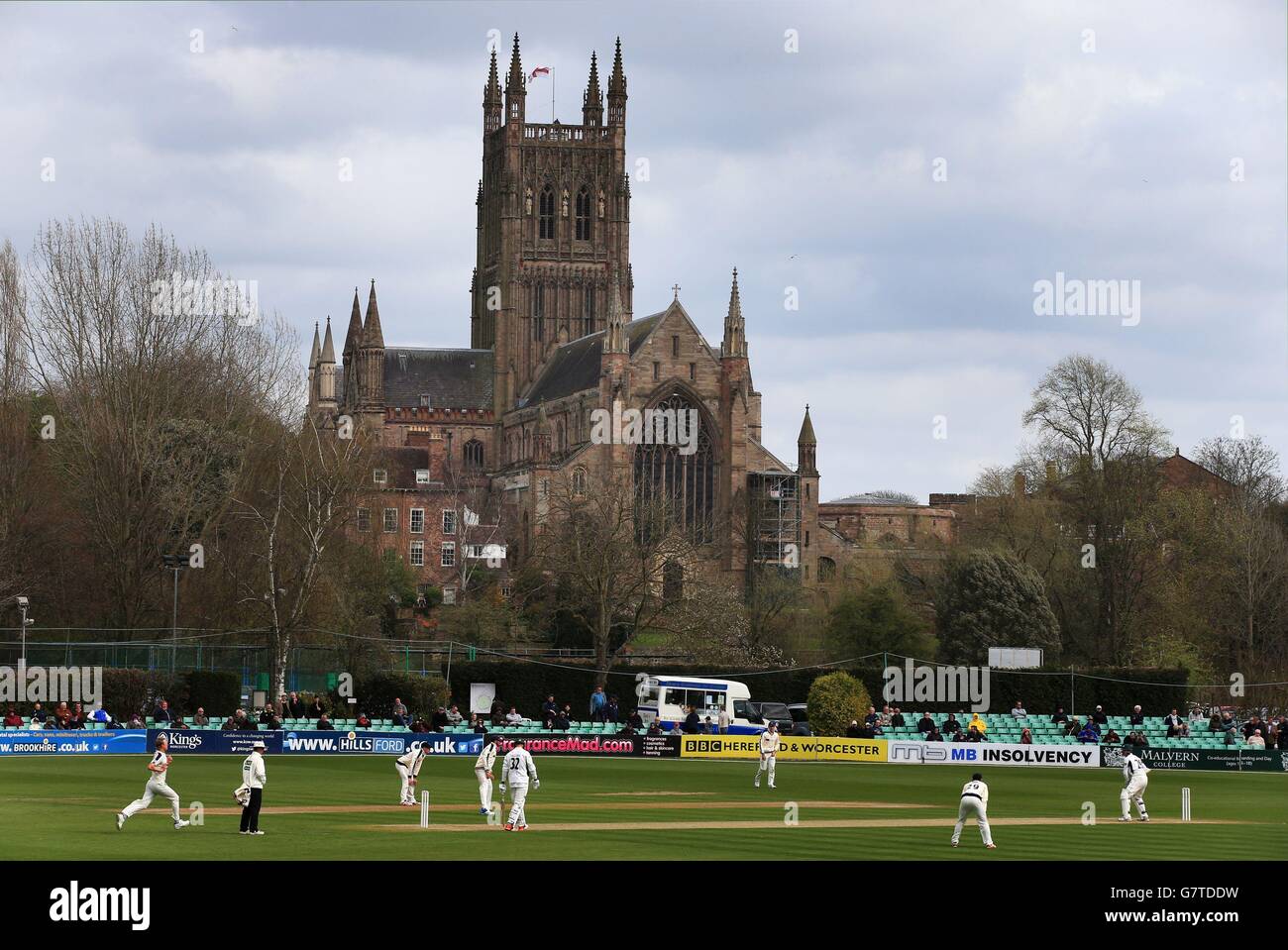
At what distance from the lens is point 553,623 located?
97875mm

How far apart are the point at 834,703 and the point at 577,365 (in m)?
79.1

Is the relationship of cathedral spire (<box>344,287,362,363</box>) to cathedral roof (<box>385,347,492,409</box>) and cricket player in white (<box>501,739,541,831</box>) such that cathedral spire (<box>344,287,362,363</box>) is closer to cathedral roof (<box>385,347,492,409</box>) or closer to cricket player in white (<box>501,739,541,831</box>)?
cathedral roof (<box>385,347,492,409</box>)

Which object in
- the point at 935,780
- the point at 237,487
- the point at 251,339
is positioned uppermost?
the point at 251,339

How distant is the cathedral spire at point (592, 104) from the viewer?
158500mm

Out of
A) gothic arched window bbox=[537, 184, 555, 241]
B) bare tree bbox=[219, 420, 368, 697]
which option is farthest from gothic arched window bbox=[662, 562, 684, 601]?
gothic arched window bbox=[537, 184, 555, 241]

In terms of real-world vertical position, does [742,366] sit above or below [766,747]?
above

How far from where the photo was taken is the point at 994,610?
280ft

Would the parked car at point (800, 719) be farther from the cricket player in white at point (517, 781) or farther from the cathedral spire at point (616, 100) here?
the cathedral spire at point (616, 100)

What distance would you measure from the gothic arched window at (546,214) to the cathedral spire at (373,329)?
14467 mm

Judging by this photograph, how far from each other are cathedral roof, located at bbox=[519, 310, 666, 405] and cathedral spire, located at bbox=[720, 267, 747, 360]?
15.1 feet

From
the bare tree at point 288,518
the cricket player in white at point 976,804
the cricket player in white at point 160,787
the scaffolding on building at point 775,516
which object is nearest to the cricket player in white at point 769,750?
the cricket player in white at point 976,804
